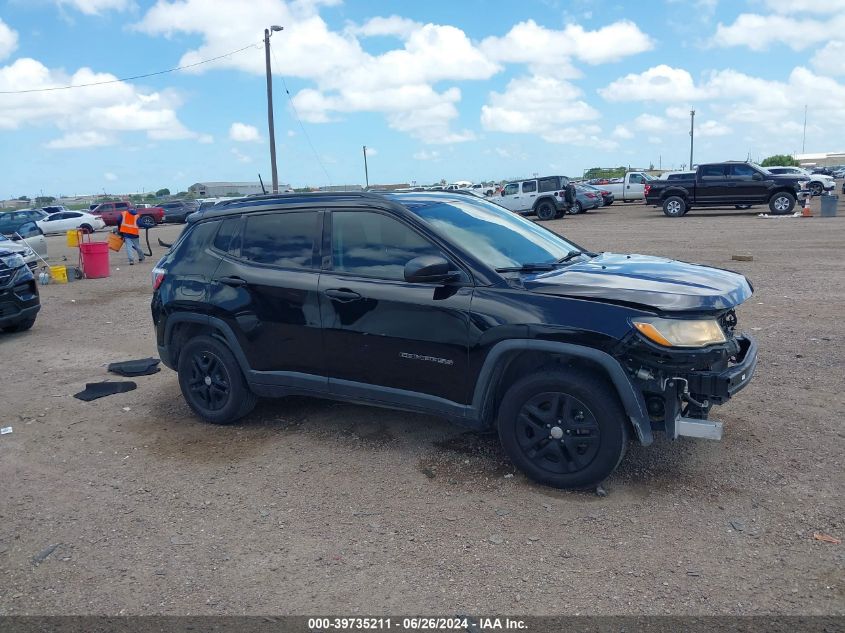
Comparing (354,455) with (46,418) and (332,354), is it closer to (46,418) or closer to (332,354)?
(332,354)

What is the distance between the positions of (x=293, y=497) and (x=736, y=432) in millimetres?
3082

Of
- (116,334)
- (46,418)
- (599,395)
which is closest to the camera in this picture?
(599,395)

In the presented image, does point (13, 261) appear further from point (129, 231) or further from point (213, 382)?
point (129, 231)

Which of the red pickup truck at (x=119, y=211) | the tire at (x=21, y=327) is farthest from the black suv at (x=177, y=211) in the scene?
the tire at (x=21, y=327)

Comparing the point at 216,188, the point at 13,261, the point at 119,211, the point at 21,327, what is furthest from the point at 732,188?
the point at 216,188

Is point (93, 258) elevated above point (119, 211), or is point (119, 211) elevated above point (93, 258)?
point (119, 211)

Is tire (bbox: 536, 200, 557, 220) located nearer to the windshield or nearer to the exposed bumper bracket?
the windshield

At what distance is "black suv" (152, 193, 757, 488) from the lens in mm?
4004

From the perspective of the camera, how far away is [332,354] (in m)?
5.00

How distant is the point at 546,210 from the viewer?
31375mm

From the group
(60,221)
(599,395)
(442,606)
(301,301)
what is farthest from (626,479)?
(60,221)

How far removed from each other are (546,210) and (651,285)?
2788 cm

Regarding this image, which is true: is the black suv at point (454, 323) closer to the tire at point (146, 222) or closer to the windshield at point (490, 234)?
the windshield at point (490, 234)

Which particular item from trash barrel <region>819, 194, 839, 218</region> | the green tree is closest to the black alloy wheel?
trash barrel <region>819, 194, 839, 218</region>
